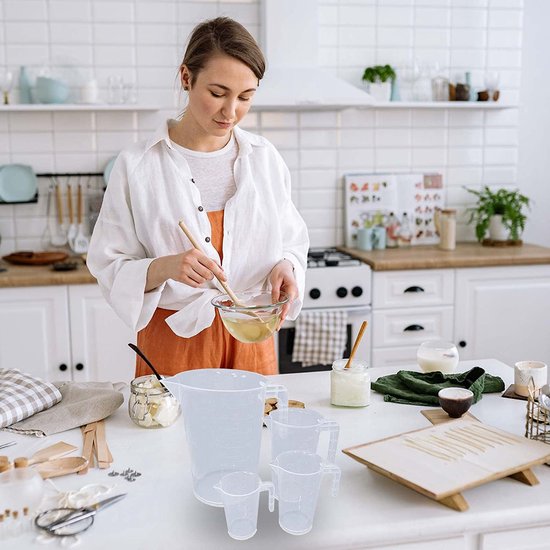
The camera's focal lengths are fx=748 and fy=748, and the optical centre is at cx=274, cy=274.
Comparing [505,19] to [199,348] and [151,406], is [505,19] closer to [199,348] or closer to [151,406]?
[199,348]

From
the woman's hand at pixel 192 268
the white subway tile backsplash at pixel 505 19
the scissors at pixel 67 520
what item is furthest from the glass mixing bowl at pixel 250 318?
the white subway tile backsplash at pixel 505 19

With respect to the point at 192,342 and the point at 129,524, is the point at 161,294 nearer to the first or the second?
the point at 192,342

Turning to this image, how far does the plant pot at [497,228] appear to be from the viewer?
4.20m

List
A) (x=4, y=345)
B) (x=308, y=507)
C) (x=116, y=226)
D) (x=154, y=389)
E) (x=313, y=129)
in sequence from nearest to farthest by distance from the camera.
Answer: (x=308, y=507) < (x=154, y=389) < (x=116, y=226) < (x=4, y=345) < (x=313, y=129)

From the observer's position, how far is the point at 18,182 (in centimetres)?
391

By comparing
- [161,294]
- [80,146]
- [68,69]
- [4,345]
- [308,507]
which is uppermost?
[68,69]

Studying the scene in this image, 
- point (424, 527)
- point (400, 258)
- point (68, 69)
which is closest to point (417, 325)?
point (400, 258)

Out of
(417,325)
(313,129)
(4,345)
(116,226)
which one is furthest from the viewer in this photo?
(313,129)

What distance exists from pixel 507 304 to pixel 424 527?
109 inches

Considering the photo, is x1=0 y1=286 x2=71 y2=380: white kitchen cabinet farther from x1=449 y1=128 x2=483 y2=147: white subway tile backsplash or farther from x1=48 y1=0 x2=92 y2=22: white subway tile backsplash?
x1=449 y1=128 x2=483 y2=147: white subway tile backsplash

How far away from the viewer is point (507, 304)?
3869 millimetres

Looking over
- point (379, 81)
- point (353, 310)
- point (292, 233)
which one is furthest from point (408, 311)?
point (292, 233)

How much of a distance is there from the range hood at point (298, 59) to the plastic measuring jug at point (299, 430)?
2525 millimetres

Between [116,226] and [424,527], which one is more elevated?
[116,226]
